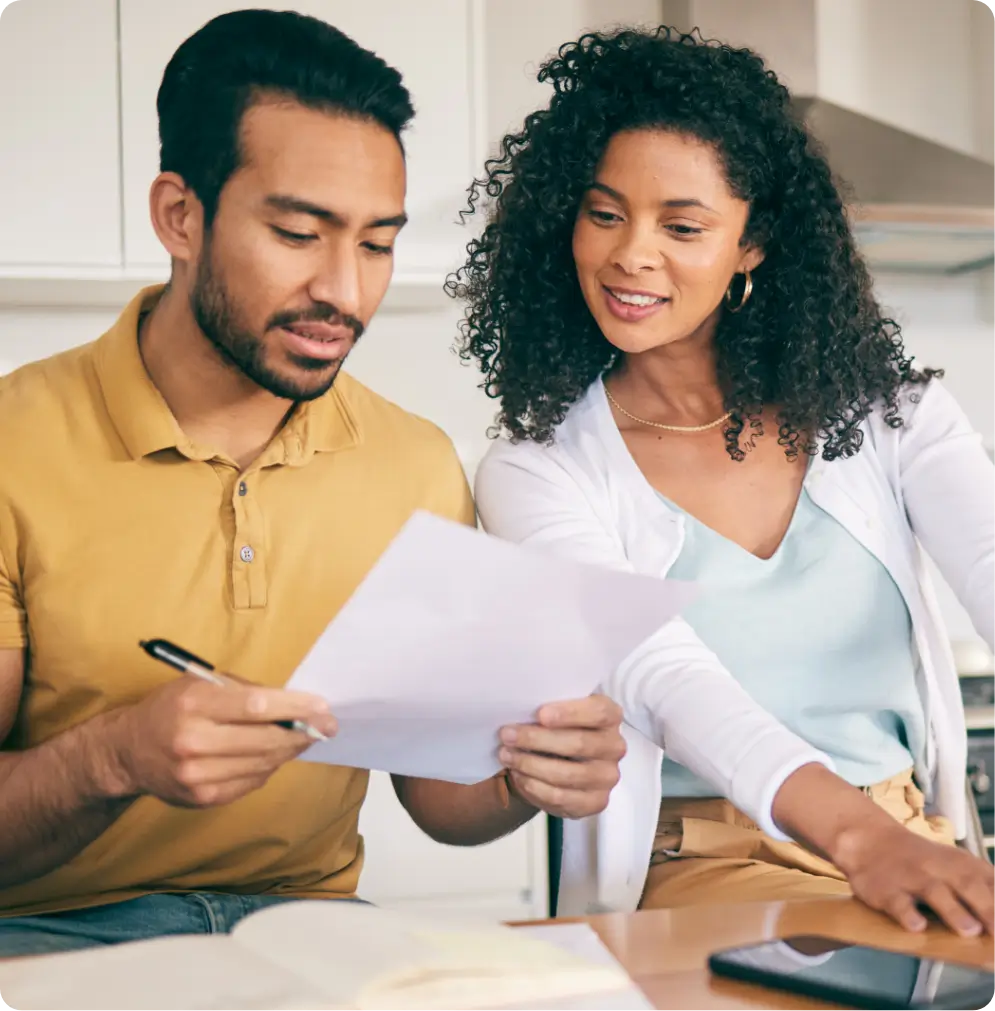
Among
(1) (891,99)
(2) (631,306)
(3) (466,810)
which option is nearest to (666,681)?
(3) (466,810)

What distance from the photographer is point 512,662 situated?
2.56 feet

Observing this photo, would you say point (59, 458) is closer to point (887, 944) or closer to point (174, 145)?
point (174, 145)

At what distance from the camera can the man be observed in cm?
101

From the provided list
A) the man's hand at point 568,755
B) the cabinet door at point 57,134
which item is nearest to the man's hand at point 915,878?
the man's hand at point 568,755

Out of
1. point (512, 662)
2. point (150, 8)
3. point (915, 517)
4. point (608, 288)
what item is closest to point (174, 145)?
point (608, 288)

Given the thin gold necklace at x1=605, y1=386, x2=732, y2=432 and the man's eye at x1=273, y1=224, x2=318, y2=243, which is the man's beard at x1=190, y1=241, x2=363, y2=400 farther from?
the thin gold necklace at x1=605, y1=386, x2=732, y2=432

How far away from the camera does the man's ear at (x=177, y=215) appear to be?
121 cm

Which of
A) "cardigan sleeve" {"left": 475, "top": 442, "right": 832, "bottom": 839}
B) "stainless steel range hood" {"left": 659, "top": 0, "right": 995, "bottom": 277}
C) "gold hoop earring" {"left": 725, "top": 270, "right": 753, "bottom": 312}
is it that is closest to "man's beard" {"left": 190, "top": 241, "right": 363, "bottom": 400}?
"cardigan sleeve" {"left": 475, "top": 442, "right": 832, "bottom": 839}

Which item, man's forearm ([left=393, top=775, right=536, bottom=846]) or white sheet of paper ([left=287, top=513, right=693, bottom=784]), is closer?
white sheet of paper ([left=287, top=513, right=693, bottom=784])

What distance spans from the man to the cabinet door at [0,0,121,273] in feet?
3.18

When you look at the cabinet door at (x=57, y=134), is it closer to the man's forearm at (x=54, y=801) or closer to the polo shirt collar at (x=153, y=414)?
the polo shirt collar at (x=153, y=414)

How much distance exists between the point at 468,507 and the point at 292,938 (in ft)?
2.16

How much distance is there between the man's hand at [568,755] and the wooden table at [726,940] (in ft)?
0.44

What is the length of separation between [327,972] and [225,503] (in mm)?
571
